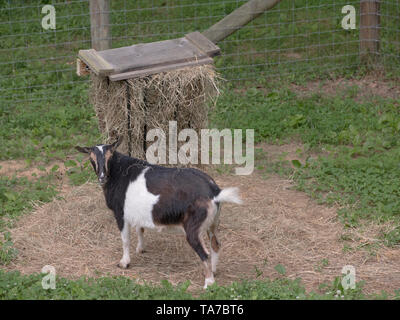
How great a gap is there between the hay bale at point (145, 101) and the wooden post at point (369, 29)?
432 centimetres

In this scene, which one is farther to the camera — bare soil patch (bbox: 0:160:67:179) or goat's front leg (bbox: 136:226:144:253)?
bare soil patch (bbox: 0:160:67:179)

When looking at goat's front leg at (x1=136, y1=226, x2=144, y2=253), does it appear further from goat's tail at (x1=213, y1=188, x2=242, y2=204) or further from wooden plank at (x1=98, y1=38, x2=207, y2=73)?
wooden plank at (x1=98, y1=38, x2=207, y2=73)

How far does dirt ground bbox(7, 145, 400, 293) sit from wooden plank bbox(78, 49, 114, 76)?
1571 mm

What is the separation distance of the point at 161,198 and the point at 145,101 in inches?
59.0

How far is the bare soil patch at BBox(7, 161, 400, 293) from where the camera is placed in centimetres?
621

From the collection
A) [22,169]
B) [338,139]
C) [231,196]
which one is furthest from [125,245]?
[338,139]

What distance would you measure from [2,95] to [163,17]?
3385mm

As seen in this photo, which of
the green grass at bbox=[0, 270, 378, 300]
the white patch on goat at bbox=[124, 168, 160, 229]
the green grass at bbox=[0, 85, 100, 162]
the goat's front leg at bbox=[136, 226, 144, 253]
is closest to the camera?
the green grass at bbox=[0, 270, 378, 300]

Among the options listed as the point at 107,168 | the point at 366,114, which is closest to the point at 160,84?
the point at 107,168

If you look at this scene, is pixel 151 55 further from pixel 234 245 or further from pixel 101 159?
pixel 234 245

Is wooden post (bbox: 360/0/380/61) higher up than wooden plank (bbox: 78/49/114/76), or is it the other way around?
wooden post (bbox: 360/0/380/61)

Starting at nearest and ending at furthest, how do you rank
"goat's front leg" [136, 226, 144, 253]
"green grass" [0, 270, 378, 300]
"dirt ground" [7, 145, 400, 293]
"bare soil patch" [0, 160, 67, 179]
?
"green grass" [0, 270, 378, 300], "dirt ground" [7, 145, 400, 293], "goat's front leg" [136, 226, 144, 253], "bare soil patch" [0, 160, 67, 179]

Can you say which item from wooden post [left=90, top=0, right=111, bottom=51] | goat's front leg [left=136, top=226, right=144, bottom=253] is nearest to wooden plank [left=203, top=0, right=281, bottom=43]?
wooden post [left=90, top=0, right=111, bottom=51]

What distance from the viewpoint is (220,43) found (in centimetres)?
1135
